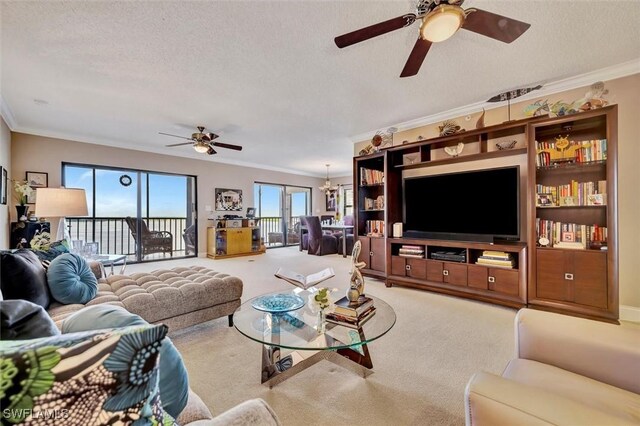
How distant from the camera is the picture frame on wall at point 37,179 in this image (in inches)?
Result: 173

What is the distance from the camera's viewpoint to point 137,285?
2.35 meters

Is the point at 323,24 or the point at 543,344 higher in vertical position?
the point at 323,24

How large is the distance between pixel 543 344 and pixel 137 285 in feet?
9.29

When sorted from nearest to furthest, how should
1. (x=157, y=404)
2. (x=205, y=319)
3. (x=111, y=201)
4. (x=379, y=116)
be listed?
(x=157, y=404) < (x=205, y=319) < (x=379, y=116) < (x=111, y=201)

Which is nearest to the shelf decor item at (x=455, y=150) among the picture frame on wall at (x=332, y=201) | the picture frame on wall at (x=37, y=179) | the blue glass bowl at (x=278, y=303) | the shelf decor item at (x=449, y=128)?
the shelf decor item at (x=449, y=128)

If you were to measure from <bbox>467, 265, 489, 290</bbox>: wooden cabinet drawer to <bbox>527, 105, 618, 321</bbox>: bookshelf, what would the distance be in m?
0.41

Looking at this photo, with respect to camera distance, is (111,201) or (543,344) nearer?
(543,344)

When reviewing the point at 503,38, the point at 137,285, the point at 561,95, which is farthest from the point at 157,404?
the point at 561,95

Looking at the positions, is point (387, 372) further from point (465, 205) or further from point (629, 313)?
point (629, 313)

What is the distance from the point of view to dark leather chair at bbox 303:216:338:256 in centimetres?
685

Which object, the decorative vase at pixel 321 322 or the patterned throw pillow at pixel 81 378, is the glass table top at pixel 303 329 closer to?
the decorative vase at pixel 321 322

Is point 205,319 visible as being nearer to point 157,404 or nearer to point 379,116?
point 157,404

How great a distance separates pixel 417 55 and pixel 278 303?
2.09 meters

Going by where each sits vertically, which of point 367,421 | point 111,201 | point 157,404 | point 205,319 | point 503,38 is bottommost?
point 367,421
